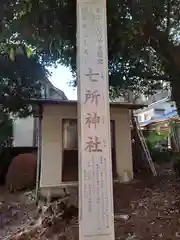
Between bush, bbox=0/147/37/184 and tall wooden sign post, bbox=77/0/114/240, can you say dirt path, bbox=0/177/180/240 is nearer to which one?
tall wooden sign post, bbox=77/0/114/240

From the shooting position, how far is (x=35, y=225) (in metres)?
5.13

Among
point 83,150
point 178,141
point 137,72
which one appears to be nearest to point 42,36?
point 83,150

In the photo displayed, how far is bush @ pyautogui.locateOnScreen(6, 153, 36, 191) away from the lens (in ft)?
30.7

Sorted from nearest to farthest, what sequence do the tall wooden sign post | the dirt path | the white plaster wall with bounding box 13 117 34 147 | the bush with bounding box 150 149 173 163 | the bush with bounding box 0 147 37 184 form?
1. the tall wooden sign post
2. the dirt path
3. the bush with bounding box 0 147 37 184
4. the bush with bounding box 150 149 173 163
5. the white plaster wall with bounding box 13 117 34 147

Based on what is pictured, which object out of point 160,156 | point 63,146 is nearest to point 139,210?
point 63,146

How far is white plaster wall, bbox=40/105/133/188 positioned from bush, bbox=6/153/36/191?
1927 millimetres

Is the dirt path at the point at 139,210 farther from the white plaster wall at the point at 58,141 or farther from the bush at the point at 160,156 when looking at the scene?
the bush at the point at 160,156

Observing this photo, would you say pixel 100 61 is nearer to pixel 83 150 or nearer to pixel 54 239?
pixel 83 150

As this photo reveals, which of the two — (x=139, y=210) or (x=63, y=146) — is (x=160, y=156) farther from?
(x=139, y=210)

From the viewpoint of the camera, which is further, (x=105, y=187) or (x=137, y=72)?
(x=137, y=72)

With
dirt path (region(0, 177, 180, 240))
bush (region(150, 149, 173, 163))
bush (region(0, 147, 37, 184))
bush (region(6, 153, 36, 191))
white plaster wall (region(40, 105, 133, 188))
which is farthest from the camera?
bush (region(150, 149, 173, 163))

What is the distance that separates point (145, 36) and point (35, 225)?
370 centimetres

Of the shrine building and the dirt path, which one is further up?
the shrine building

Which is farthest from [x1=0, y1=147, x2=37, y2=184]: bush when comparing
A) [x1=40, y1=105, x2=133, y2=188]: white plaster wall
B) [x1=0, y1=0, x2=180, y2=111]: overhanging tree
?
[x1=0, y1=0, x2=180, y2=111]: overhanging tree
